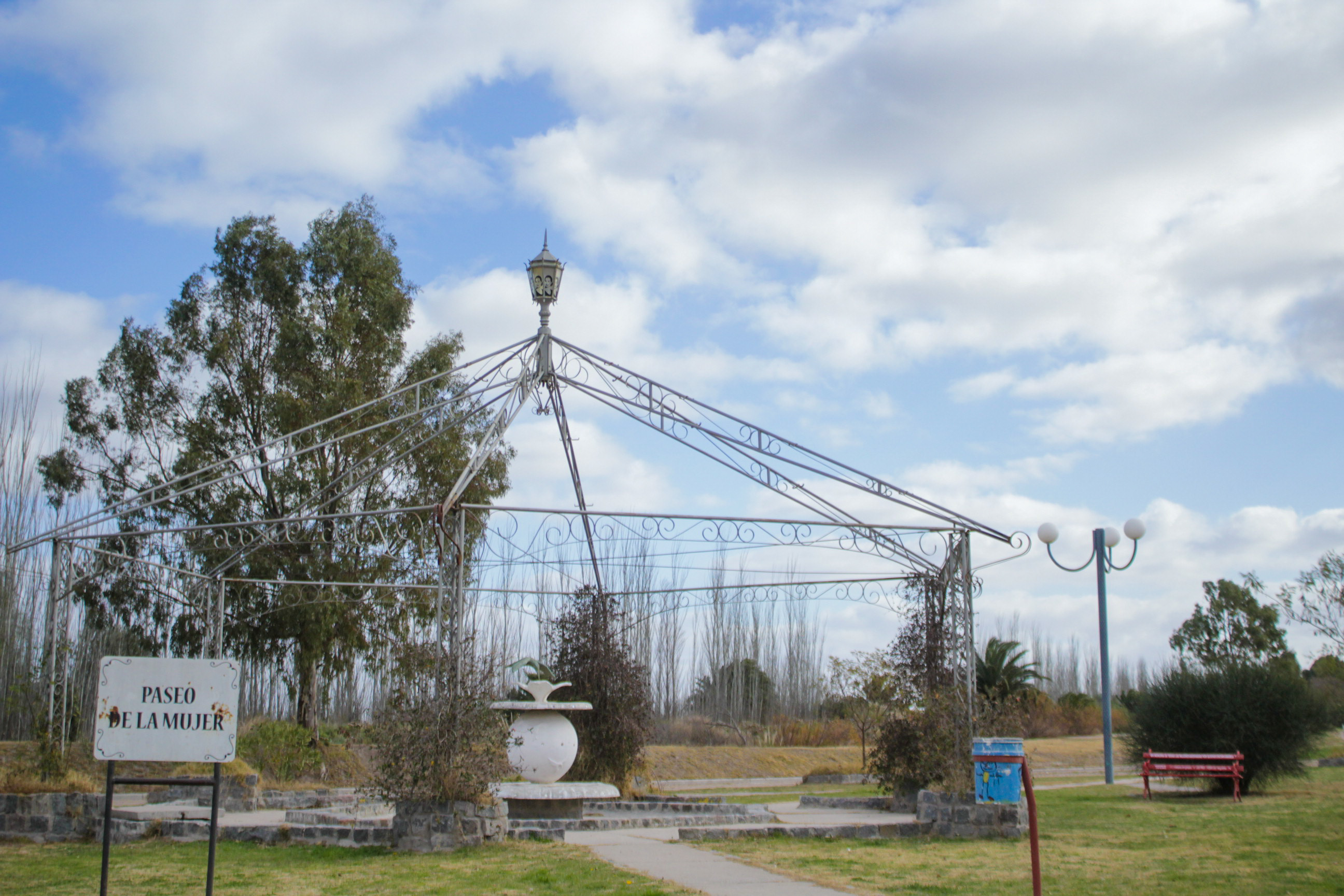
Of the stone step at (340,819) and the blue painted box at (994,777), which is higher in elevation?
the blue painted box at (994,777)

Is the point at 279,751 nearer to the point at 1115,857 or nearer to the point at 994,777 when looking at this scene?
the point at 994,777

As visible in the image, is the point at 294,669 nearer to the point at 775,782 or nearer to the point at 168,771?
the point at 168,771

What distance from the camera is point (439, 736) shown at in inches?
365

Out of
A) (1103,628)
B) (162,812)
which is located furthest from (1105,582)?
(162,812)

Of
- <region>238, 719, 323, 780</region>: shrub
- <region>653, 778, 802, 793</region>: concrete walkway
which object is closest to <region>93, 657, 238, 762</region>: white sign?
<region>238, 719, 323, 780</region>: shrub

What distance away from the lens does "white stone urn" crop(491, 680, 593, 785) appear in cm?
1229

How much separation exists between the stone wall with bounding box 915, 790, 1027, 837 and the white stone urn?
4058 millimetres

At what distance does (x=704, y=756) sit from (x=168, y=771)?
10571mm

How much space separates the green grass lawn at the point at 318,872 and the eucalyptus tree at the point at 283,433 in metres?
9.38

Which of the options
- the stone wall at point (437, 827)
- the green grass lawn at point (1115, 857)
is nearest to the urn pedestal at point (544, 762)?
the stone wall at point (437, 827)

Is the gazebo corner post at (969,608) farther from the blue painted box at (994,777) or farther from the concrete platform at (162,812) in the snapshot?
the concrete platform at (162,812)

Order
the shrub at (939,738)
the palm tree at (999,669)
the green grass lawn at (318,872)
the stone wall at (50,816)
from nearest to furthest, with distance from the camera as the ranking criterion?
the green grass lawn at (318,872) → the stone wall at (50,816) → the shrub at (939,738) → the palm tree at (999,669)

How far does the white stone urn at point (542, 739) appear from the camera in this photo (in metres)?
12.3

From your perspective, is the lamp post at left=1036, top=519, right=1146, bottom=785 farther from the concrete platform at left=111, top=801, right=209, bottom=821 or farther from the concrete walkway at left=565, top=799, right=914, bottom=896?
the concrete platform at left=111, top=801, right=209, bottom=821
